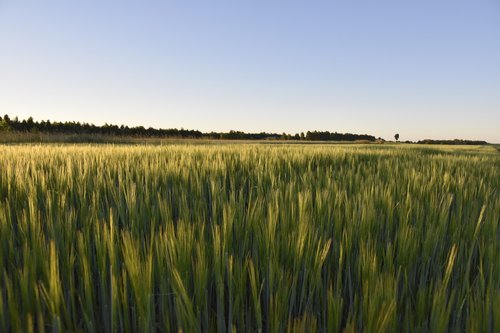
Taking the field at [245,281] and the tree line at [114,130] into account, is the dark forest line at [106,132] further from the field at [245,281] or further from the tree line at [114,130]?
the field at [245,281]

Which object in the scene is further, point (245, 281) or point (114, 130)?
point (114, 130)

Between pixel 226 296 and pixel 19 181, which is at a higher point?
pixel 19 181

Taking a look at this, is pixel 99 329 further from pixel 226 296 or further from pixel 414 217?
pixel 414 217

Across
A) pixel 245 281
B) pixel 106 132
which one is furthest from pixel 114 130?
pixel 245 281

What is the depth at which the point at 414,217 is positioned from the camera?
4.74 feet

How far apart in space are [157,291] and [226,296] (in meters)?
0.18

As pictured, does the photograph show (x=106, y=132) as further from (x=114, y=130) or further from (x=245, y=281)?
(x=245, y=281)

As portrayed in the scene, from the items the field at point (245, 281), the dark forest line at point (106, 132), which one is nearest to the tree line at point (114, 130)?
the dark forest line at point (106, 132)

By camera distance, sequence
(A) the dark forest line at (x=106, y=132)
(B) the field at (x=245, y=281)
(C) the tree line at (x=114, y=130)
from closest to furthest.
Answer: (B) the field at (x=245, y=281), (A) the dark forest line at (x=106, y=132), (C) the tree line at (x=114, y=130)

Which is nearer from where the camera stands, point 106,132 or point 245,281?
point 245,281

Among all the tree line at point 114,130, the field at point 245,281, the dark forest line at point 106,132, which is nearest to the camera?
the field at point 245,281

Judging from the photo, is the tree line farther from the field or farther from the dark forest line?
the field

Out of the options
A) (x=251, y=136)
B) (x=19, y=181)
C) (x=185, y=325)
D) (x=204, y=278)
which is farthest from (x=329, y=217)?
(x=251, y=136)

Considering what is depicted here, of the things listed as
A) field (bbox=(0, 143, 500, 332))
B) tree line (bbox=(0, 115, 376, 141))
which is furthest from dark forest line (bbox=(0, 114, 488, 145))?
field (bbox=(0, 143, 500, 332))
